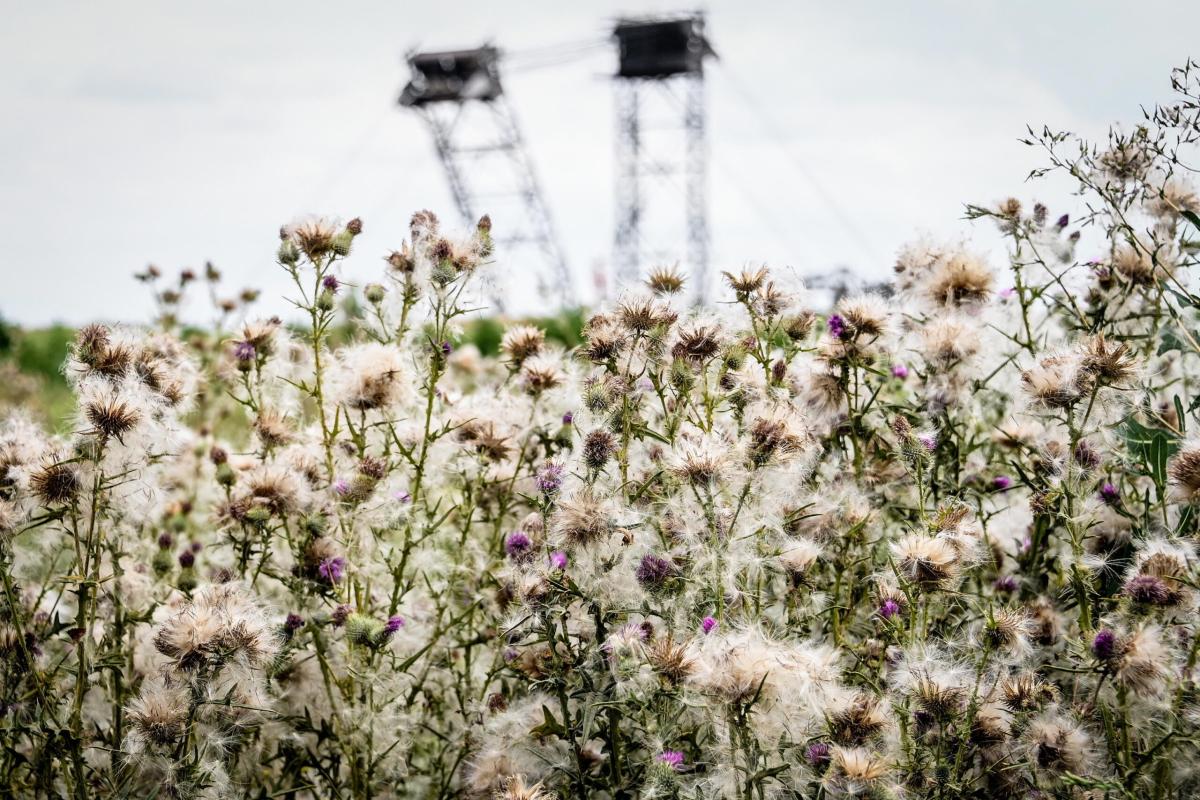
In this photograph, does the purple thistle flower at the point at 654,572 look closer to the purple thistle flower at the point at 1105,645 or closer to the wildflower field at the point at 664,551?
the wildflower field at the point at 664,551

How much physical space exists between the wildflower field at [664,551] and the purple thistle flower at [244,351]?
1 cm

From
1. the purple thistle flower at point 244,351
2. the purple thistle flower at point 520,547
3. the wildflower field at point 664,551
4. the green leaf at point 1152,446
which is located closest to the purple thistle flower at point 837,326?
the wildflower field at point 664,551

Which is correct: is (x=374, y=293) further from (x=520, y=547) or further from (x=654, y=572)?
(x=654, y=572)

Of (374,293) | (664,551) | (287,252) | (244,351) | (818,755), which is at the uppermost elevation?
(287,252)

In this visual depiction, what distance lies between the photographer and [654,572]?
206 cm

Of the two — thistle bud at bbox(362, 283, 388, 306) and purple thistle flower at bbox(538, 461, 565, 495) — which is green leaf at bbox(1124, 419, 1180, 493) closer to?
purple thistle flower at bbox(538, 461, 565, 495)

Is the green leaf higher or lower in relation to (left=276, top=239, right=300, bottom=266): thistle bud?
lower

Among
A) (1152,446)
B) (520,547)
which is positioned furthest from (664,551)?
(1152,446)

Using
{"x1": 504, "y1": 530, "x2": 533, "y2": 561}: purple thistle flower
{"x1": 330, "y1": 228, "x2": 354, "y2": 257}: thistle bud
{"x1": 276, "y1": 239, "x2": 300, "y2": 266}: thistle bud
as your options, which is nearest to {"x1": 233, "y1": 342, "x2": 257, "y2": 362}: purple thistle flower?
{"x1": 276, "y1": 239, "x2": 300, "y2": 266}: thistle bud

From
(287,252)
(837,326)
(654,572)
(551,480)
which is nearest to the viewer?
(654,572)

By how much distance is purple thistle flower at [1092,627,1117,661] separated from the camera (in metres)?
1.87

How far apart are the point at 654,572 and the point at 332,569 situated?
2.99ft

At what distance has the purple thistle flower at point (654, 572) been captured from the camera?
2062mm

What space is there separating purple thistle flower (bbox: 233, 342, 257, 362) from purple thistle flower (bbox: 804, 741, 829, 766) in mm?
1794
